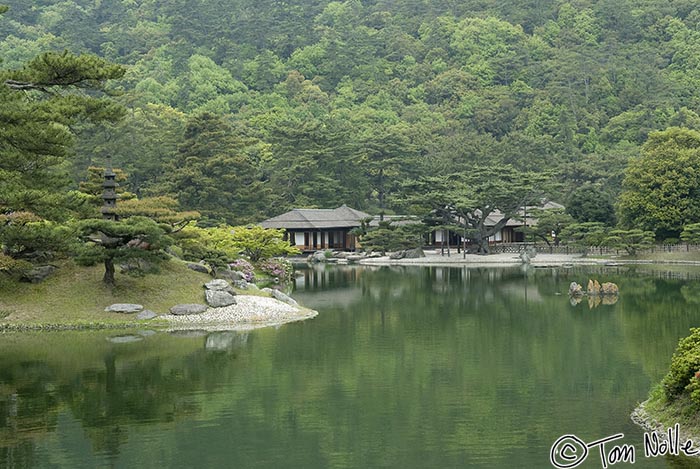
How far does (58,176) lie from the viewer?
69.9 ft

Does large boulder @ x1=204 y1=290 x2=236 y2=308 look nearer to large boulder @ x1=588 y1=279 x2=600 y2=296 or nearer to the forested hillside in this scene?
large boulder @ x1=588 y1=279 x2=600 y2=296

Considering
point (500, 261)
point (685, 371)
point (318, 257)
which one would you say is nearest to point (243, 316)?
point (685, 371)

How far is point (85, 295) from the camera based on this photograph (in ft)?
78.8

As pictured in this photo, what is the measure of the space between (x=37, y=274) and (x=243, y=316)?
5.68 metres

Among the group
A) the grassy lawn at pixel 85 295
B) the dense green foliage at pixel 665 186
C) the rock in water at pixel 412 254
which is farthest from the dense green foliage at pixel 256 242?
the dense green foliage at pixel 665 186

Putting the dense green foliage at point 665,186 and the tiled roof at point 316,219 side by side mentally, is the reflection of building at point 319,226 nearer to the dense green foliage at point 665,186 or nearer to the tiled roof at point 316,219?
the tiled roof at point 316,219

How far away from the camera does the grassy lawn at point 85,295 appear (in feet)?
75.3

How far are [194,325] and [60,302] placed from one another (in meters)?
3.58

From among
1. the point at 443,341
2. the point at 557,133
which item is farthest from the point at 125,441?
the point at 557,133

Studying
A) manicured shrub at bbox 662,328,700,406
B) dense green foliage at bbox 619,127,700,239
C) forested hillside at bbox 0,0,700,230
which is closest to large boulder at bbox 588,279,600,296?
manicured shrub at bbox 662,328,700,406

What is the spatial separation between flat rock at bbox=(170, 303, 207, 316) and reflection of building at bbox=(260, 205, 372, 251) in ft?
104

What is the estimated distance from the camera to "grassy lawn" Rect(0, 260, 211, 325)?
75.3 feet

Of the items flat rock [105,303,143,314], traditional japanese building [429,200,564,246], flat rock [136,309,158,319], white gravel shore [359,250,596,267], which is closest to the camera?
flat rock [136,309,158,319]

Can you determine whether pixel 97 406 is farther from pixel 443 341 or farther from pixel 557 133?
pixel 557 133
